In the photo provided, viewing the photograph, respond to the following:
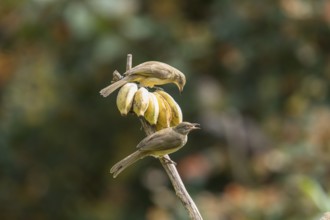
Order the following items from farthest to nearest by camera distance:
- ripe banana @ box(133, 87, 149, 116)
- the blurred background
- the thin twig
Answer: the blurred background → ripe banana @ box(133, 87, 149, 116) → the thin twig

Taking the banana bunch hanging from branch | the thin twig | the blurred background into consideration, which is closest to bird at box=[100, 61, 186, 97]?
the banana bunch hanging from branch

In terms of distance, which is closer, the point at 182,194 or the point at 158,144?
the point at 182,194

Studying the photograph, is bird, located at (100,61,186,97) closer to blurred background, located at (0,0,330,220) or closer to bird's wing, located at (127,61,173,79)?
bird's wing, located at (127,61,173,79)

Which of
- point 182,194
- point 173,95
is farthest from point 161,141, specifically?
point 173,95

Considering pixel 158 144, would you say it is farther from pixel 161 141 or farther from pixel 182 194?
pixel 182 194

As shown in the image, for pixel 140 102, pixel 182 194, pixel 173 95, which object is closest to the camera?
pixel 182 194

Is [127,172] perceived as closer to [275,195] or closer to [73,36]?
[73,36]
